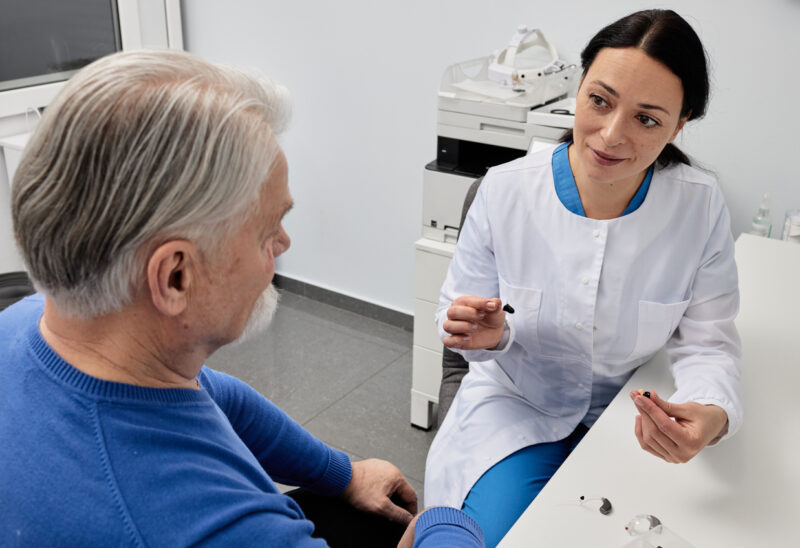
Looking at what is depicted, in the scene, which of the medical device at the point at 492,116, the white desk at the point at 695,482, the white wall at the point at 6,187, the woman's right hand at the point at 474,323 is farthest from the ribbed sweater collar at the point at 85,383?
the white wall at the point at 6,187

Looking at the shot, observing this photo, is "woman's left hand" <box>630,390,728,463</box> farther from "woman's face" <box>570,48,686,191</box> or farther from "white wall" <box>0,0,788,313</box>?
"white wall" <box>0,0,788,313</box>

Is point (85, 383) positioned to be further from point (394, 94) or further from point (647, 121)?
point (394, 94)

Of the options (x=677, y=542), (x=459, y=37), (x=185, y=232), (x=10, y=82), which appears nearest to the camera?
(x=185, y=232)

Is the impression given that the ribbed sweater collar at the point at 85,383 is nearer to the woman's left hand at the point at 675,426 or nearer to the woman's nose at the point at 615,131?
the woman's left hand at the point at 675,426

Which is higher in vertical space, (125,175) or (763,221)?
(125,175)

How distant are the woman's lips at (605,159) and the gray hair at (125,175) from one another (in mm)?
746

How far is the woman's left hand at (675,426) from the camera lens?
107 cm

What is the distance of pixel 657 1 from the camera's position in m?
2.21

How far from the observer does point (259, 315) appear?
947mm

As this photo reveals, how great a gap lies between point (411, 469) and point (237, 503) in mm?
1606

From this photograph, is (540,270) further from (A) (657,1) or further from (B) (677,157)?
(A) (657,1)

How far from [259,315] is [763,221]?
1665 millimetres

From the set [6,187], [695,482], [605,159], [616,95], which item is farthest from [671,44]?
[6,187]

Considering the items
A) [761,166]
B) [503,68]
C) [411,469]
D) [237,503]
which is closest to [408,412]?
[411,469]
